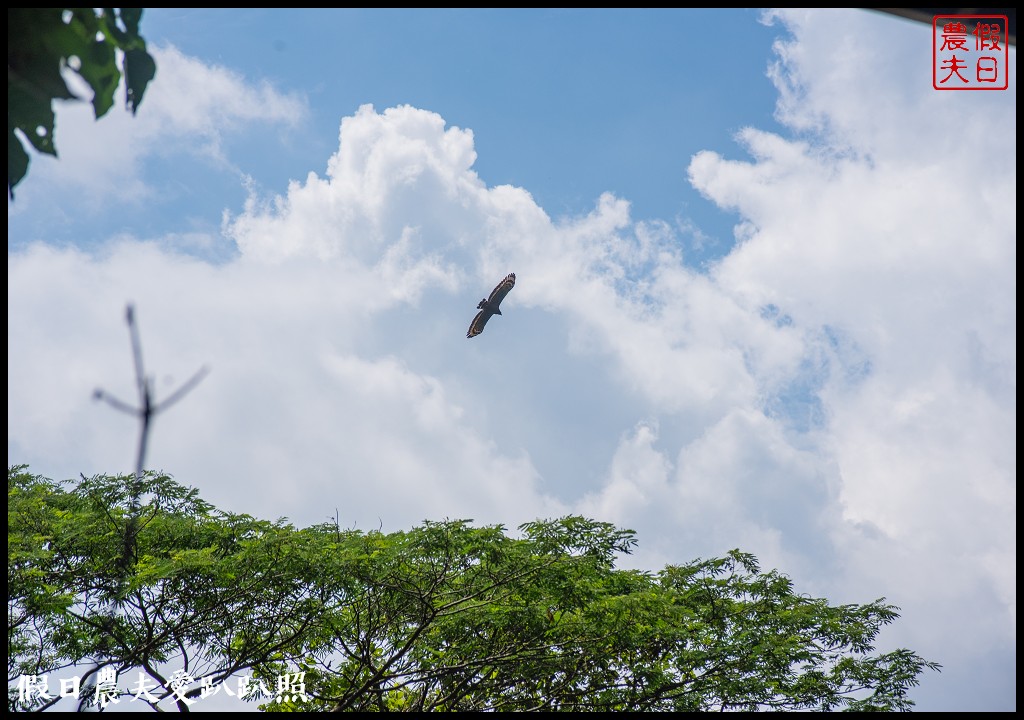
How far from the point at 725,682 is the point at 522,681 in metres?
2.47

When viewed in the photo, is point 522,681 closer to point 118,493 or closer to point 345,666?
point 345,666

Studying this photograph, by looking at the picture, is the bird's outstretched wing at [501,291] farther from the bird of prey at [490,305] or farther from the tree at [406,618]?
the tree at [406,618]

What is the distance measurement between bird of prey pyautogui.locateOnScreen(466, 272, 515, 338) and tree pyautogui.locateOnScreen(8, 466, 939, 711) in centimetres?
228

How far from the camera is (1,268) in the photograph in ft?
9.29

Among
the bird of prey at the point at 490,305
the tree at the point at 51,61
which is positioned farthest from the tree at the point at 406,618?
the tree at the point at 51,61

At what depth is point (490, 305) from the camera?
9.48 meters

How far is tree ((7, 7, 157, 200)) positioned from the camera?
260cm

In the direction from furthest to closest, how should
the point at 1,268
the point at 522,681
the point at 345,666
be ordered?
the point at 345,666 → the point at 522,681 → the point at 1,268

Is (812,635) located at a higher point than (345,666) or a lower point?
higher

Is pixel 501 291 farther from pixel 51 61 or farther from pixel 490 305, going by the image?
pixel 51 61

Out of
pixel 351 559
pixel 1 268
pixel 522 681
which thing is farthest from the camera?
pixel 522 681

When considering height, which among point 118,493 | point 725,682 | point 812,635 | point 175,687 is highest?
point 118,493

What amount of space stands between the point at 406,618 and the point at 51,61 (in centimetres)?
821

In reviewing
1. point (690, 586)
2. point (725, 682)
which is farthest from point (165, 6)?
point (690, 586)
